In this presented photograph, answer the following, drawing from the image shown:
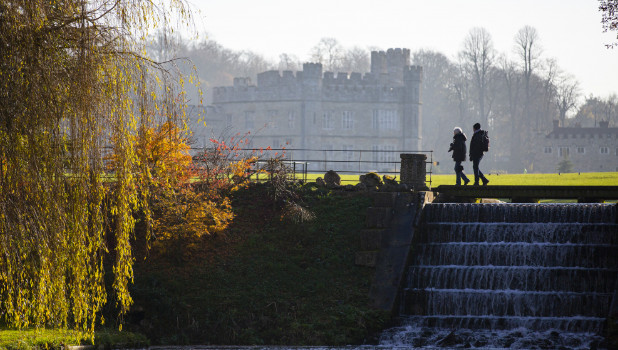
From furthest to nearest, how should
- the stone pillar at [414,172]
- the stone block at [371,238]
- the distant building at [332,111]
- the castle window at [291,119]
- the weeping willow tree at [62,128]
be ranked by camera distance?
the castle window at [291,119] → the distant building at [332,111] → the stone pillar at [414,172] → the stone block at [371,238] → the weeping willow tree at [62,128]

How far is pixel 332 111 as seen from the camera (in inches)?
2650

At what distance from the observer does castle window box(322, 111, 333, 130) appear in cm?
6719

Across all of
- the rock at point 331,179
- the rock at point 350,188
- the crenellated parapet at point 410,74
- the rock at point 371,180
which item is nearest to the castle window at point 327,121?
the crenellated parapet at point 410,74

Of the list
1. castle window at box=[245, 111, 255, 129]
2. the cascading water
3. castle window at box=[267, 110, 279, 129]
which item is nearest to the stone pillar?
the cascading water

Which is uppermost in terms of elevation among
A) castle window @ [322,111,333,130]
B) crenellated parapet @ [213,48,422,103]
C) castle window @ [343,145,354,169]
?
crenellated parapet @ [213,48,422,103]

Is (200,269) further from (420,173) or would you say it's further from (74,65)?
(74,65)

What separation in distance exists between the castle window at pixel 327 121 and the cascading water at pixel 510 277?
47005 millimetres

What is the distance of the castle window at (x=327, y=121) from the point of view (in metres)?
67.2

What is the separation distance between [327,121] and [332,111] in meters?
0.94

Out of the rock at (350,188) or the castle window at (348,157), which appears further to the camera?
the castle window at (348,157)

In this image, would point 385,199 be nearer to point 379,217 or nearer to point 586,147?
point 379,217

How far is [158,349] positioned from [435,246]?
7.11m

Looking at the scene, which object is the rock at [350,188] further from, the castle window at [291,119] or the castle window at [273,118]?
the castle window at [273,118]

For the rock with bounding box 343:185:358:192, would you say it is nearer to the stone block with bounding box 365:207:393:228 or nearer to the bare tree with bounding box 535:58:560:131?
the stone block with bounding box 365:207:393:228
